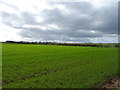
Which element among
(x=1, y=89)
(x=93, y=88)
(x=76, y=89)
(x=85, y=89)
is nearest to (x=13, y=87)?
(x=1, y=89)

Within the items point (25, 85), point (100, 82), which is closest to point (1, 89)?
point (25, 85)

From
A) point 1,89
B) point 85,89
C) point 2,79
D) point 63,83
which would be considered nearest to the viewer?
point 1,89

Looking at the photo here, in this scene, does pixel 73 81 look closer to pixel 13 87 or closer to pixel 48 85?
pixel 48 85

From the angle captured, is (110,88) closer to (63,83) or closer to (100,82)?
(100,82)

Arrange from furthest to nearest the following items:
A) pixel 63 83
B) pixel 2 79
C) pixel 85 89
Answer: pixel 2 79 < pixel 63 83 < pixel 85 89

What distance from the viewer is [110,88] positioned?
10445 millimetres

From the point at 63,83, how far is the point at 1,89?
4.21m

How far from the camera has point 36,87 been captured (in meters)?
9.36

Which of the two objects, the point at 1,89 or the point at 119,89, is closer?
the point at 1,89

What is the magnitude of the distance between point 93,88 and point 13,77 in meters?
6.56

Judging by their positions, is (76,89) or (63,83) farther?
(63,83)


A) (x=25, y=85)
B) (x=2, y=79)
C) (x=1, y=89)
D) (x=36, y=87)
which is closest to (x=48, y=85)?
(x=36, y=87)

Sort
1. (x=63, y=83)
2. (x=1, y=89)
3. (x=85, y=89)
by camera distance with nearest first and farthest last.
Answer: (x=1, y=89)
(x=85, y=89)
(x=63, y=83)

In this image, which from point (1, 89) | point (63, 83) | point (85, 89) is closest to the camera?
point (1, 89)
